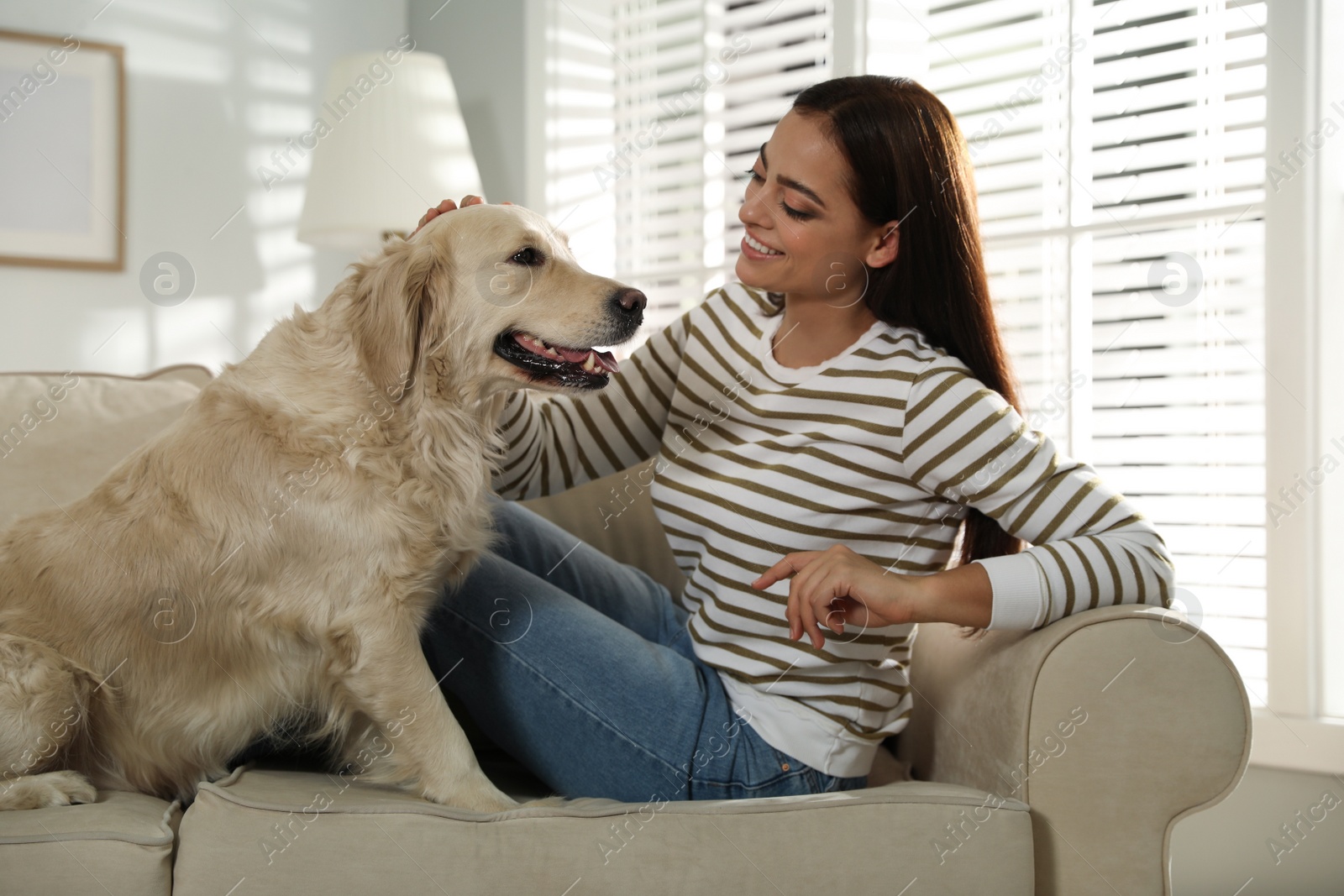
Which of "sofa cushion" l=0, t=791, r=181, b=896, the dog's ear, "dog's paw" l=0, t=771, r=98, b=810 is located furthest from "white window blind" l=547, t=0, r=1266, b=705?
"dog's paw" l=0, t=771, r=98, b=810

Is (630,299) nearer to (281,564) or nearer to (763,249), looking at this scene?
(763,249)

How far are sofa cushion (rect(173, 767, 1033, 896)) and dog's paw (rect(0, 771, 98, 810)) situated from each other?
0.18 meters

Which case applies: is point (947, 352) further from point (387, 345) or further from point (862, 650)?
point (387, 345)

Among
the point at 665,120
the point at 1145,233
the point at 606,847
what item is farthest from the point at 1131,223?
the point at 606,847

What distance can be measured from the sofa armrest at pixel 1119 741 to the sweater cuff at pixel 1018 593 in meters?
0.03

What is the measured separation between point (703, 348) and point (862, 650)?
54 cm

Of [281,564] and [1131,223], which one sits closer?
[281,564]

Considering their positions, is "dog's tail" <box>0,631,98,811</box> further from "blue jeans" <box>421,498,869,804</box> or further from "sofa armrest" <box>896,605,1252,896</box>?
"sofa armrest" <box>896,605,1252,896</box>

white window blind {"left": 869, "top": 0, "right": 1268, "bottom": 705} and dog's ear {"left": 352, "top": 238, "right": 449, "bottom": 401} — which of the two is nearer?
dog's ear {"left": 352, "top": 238, "right": 449, "bottom": 401}

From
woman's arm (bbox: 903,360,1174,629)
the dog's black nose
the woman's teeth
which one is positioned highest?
the woman's teeth

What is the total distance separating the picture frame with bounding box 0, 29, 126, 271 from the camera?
3.01 meters

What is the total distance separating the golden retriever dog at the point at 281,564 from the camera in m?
1.23

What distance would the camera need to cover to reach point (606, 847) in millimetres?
1111

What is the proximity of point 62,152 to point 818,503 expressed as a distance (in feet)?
9.68
